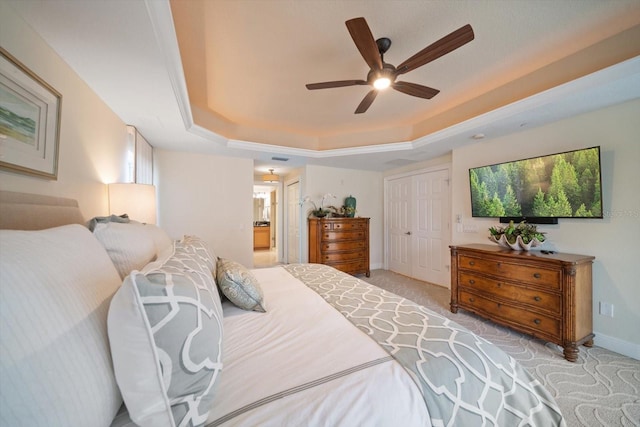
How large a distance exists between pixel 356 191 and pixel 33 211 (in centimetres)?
442

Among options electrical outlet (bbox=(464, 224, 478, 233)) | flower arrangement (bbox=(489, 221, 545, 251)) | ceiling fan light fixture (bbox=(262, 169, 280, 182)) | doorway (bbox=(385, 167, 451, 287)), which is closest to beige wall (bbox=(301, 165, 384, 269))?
doorway (bbox=(385, 167, 451, 287))

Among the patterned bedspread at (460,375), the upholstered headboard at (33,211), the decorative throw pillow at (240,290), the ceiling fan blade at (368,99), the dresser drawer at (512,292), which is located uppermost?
the ceiling fan blade at (368,99)

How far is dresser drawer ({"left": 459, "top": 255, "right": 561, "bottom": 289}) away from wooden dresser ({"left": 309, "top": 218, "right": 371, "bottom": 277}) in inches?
73.4

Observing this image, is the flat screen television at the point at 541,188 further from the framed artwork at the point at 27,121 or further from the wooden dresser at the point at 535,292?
the framed artwork at the point at 27,121

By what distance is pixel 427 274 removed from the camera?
4059 mm

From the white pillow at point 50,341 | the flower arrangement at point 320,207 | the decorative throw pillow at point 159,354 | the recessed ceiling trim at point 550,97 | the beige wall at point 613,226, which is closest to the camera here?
the white pillow at point 50,341

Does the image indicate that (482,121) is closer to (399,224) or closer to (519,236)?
(519,236)

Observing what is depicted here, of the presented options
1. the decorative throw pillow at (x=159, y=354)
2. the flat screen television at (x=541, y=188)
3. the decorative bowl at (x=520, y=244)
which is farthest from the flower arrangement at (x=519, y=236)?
the decorative throw pillow at (x=159, y=354)

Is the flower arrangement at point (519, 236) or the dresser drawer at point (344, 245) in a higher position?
the flower arrangement at point (519, 236)

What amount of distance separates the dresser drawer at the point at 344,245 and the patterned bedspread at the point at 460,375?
114 inches

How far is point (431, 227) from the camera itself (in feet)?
13.2

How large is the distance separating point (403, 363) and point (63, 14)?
224 centimetres

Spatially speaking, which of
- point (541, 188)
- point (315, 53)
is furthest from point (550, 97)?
point (315, 53)

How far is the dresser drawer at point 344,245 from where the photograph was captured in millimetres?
4100
